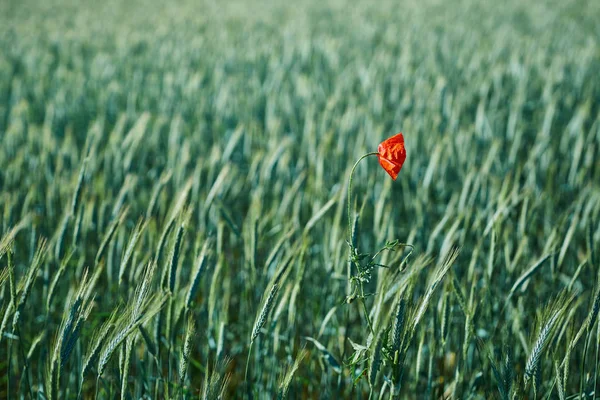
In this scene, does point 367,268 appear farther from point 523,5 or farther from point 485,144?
point 523,5

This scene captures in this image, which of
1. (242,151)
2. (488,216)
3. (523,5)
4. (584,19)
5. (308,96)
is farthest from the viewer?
(523,5)

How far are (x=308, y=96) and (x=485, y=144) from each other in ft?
3.13

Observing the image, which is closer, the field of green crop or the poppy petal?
the poppy petal

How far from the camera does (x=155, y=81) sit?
329cm

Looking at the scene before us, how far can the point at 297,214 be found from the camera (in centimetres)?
154

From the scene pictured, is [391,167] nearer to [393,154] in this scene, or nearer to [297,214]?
[393,154]

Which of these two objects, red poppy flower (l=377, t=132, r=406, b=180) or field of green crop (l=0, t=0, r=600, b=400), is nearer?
red poppy flower (l=377, t=132, r=406, b=180)

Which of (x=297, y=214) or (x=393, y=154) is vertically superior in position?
(x=393, y=154)

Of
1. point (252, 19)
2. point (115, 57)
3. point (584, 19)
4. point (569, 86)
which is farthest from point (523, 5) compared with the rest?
point (115, 57)

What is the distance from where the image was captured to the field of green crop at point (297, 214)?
0.92 m

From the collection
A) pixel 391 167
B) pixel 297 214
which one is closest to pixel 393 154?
pixel 391 167

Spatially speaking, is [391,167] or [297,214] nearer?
[391,167]

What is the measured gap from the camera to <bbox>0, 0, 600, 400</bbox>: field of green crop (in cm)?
92

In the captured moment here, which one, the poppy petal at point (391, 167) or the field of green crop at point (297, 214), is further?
the field of green crop at point (297, 214)
